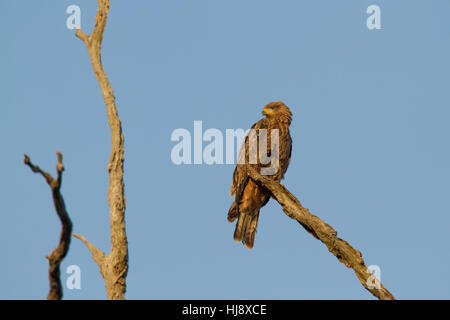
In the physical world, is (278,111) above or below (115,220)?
above

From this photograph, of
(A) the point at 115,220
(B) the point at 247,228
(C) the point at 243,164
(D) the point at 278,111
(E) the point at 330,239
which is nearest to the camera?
(A) the point at 115,220

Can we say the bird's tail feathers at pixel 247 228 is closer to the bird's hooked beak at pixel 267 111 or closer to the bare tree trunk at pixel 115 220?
the bird's hooked beak at pixel 267 111

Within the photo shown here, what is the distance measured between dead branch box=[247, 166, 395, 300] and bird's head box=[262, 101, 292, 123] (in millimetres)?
2401

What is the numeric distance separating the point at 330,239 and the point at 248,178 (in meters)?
2.86

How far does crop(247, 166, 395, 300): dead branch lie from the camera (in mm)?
5746

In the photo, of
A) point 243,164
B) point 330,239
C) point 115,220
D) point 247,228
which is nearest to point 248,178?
point 243,164

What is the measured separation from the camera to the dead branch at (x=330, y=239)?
575 cm

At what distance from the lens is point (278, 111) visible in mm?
9492

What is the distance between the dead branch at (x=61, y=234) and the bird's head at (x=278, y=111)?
563cm

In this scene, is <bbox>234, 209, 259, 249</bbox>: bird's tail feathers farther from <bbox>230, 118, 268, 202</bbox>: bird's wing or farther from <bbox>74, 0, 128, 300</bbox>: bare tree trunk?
<bbox>74, 0, 128, 300</bbox>: bare tree trunk

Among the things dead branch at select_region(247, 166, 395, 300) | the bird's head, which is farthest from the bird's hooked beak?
dead branch at select_region(247, 166, 395, 300)

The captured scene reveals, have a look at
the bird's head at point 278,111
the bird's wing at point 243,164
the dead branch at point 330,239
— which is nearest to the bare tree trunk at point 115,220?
the dead branch at point 330,239

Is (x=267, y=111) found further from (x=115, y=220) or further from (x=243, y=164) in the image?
(x=115, y=220)

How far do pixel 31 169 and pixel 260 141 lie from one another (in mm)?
5401
